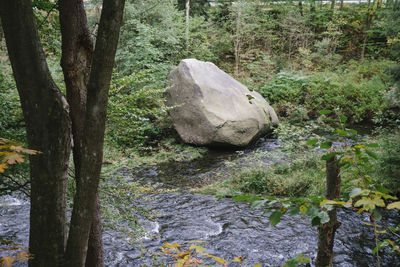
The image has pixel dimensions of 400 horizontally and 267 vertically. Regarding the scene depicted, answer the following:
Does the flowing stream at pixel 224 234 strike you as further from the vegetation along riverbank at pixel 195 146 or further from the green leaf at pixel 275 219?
the green leaf at pixel 275 219

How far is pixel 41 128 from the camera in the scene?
1.61 metres

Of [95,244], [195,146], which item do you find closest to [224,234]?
[95,244]

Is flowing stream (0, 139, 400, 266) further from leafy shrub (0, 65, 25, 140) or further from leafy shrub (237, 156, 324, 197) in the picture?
leafy shrub (0, 65, 25, 140)

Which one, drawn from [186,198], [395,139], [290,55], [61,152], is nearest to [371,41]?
[290,55]

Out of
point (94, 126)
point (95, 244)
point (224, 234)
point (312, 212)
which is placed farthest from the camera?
point (224, 234)

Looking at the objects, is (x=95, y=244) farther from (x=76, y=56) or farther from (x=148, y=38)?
(x=148, y=38)

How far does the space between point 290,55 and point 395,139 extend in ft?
35.5

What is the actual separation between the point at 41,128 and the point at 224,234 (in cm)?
375

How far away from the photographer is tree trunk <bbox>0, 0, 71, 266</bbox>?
1518mm

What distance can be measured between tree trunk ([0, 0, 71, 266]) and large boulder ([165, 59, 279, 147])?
6948mm

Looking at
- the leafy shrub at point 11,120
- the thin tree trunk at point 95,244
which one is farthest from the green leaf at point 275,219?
the leafy shrub at point 11,120

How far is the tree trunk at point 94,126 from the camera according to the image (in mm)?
1521

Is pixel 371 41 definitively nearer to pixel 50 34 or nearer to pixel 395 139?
pixel 395 139

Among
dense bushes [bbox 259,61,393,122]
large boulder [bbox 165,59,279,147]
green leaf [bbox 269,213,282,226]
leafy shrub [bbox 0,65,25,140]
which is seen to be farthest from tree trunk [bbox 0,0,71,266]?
dense bushes [bbox 259,61,393,122]
